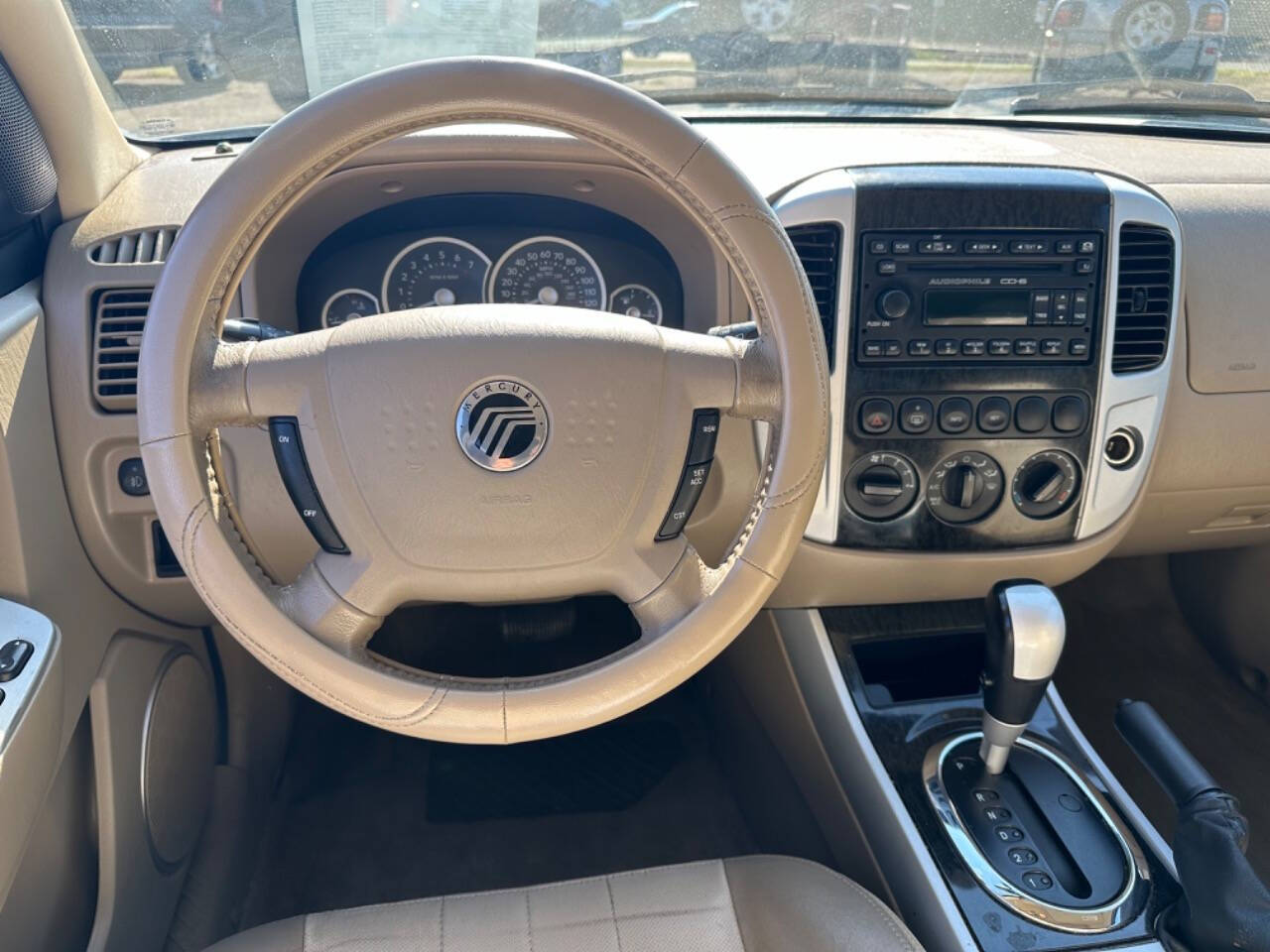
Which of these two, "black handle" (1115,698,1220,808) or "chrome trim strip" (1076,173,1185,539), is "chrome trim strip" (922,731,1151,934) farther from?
"chrome trim strip" (1076,173,1185,539)

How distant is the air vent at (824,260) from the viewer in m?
1.32

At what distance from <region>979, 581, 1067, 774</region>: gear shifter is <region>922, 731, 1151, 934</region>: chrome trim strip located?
107 mm

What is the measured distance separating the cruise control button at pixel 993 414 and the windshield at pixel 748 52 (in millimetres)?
624

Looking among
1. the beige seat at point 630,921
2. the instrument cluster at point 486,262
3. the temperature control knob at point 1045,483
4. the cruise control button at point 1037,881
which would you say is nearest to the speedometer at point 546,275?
the instrument cluster at point 486,262

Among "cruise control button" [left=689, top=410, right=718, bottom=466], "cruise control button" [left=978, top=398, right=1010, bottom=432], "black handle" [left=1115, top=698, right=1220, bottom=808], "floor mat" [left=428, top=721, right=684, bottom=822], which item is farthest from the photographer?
"floor mat" [left=428, top=721, right=684, bottom=822]

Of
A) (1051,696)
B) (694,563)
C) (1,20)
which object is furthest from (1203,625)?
(1,20)

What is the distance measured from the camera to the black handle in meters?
1.13

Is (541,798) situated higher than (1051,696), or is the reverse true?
(1051,696)

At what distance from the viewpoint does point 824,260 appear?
1.33 metres

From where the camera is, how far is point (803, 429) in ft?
3.12

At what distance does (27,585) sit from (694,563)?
0.77 m

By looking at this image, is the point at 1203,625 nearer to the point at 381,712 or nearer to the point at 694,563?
the point at 694,563

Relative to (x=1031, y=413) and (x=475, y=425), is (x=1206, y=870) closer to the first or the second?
(x=1031, y=413)

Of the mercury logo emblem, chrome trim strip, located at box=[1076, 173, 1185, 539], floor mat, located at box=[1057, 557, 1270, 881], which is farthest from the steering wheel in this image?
floor mat, located at box=[1057, 557, 1270, 881]
